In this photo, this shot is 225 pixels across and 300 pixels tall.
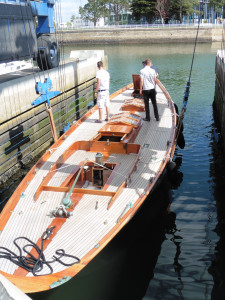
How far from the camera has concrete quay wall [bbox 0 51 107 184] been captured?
10.4 metres

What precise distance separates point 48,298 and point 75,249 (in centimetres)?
107

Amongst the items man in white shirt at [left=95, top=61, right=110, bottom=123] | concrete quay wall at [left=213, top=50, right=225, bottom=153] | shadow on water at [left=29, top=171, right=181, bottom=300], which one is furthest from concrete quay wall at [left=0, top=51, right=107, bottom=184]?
concrete quay wall at [left=213, top=50, right=225, bottom=153]

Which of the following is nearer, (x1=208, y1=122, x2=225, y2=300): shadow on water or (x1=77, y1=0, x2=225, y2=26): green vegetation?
(x1=208, y1=122, x2=225, y2=300): shadow on water

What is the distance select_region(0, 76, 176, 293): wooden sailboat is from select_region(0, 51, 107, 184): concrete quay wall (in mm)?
1931

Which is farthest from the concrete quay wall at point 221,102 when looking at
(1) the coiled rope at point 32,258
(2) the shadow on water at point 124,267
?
(1) the coiled rope at point 32,258

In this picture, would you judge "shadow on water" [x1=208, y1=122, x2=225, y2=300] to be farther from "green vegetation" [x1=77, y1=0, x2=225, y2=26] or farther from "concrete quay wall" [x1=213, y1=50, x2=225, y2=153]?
"green vegetation" [x1=77, y1=0, x2=225, y2=26]

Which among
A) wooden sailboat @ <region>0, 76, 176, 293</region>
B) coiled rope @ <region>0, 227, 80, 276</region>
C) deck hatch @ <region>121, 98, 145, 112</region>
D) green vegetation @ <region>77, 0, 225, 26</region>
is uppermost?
green vegetation @ <region>77, 0, 225, 26</region>

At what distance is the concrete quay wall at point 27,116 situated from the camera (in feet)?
34.1

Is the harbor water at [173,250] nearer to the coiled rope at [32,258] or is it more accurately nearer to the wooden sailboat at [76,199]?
the wooden sailboat at [76,199]

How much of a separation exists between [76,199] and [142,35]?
50.5 m

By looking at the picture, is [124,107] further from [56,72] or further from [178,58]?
[178,58]

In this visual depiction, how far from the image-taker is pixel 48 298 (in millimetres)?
5777

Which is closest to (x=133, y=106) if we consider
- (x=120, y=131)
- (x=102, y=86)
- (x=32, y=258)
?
(x=102, y=86)

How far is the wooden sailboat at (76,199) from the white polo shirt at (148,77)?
110 cm
